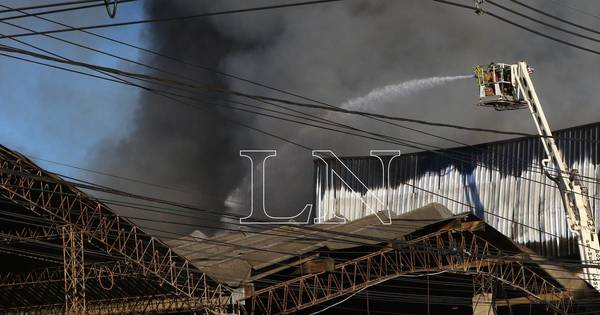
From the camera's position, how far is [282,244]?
3747 centimetres

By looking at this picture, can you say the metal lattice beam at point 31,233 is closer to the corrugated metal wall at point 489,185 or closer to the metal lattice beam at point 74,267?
the metal lattice beam at point 74,267

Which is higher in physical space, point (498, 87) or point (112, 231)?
point (498, 87)

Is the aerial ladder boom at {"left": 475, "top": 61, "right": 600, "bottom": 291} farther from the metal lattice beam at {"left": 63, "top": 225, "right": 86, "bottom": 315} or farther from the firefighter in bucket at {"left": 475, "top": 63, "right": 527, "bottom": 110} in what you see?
the metal lattice beam at {"left": 63, "top": 225, "right": 86, "bottom": 315}

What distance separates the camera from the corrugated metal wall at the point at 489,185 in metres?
47.8

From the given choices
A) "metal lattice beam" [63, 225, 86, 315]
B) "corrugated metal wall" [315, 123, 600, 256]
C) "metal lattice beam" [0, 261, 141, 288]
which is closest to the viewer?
"metal lattice beam" [63, 225, 86, 315]

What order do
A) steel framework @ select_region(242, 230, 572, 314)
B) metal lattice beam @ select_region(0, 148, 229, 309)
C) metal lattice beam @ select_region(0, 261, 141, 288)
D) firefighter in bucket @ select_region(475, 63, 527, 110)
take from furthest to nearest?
1. metal lattice beam @ select_region(0, 261, 141, 288)
2. firefighter in bucket @ select_region(475, 63, 527, 110)
3. steel framework @ select_region(242, 230, 572, 314)
4. metal lattice beam @ select_region(0, 148, 229, 309)

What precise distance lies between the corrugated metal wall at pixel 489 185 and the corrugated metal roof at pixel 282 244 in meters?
9.73

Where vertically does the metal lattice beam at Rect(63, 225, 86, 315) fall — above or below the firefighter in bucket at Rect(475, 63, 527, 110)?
below

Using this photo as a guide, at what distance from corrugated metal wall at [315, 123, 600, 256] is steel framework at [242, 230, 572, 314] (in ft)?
23.8

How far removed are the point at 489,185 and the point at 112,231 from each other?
2209 centimetres

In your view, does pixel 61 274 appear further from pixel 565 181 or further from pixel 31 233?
pixel 565 181

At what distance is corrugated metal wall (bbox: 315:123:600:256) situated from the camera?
4784 cm

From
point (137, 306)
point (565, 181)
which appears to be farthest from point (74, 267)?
point (565, 181)

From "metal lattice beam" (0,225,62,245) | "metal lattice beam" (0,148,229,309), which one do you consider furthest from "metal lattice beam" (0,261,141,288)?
"metal lattice beam" (0,225,62,245)
